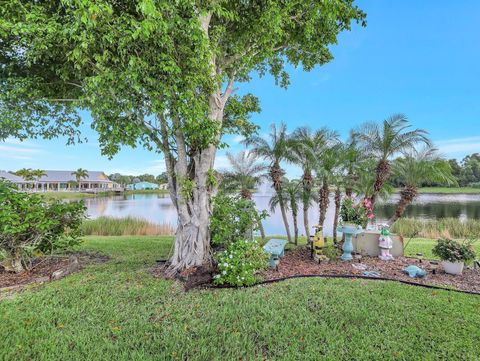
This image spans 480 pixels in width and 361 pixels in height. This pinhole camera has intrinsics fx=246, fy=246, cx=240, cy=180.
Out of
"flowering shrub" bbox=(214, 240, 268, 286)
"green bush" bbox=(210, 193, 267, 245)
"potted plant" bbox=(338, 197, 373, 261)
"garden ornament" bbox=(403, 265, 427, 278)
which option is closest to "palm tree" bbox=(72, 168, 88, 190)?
"green bush" bbox=(210, 193, 267, 245)

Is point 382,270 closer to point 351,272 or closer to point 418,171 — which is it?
point 351,272

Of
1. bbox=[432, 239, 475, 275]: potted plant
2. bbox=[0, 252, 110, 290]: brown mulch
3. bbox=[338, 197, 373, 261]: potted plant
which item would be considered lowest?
bbox=[0, 252, 110, 290]: brown mulch

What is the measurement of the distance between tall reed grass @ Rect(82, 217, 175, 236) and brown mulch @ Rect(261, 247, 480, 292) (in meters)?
7.01

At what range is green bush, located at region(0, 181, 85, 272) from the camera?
3805mm

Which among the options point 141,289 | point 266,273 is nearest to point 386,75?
point 266,273

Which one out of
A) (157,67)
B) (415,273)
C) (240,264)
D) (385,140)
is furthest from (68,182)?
(415,273)

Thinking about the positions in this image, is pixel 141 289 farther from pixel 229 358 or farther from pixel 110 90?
pixel 110 90

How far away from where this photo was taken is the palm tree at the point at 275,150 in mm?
7602

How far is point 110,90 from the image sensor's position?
3.49m

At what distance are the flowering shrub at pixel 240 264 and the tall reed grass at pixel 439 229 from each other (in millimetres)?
8718

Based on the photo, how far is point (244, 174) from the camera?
27.2ft

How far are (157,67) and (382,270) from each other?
514 centimetres

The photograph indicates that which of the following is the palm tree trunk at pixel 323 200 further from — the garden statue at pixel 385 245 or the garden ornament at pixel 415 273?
the garden ornament at pixel 415 273

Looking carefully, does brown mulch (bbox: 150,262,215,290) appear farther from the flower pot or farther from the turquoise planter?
the flower pot
